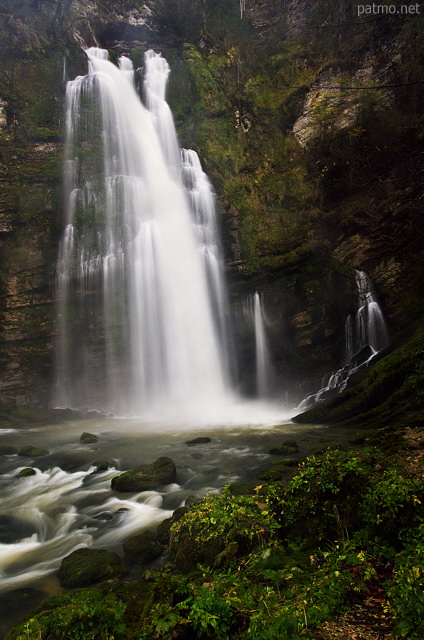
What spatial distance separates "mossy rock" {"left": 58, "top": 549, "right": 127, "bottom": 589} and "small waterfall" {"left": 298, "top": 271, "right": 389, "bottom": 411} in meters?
12.8

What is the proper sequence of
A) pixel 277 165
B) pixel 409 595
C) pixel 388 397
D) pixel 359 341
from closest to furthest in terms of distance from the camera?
pixel 409 595
pixel 388 397
pixel 359 341
pixel 277 165

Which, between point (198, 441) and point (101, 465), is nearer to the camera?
point (101, 465)

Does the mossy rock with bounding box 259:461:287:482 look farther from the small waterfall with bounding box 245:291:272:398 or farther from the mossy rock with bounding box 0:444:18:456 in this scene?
the small waterfall with bounding box 245:291:272:398

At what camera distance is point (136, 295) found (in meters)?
21.5

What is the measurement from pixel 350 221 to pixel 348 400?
35.0 feet

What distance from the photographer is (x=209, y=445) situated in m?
12.2

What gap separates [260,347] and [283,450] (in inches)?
440

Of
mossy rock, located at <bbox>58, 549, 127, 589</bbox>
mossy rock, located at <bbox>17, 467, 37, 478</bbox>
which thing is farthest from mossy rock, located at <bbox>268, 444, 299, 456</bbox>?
mossy rock, located at <bbox>17, 467, 37, 478</bbox>

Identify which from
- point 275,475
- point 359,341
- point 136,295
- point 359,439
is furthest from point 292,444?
point 136,295

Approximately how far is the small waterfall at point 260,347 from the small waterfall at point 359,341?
2.89 m

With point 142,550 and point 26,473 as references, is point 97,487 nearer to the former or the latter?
point 26,473

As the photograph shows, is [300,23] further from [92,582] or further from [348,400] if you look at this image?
[92,582]

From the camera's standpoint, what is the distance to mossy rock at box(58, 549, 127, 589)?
5.01 metres

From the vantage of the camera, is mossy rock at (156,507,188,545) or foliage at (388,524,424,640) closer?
foliage at (388,524,424,640)
